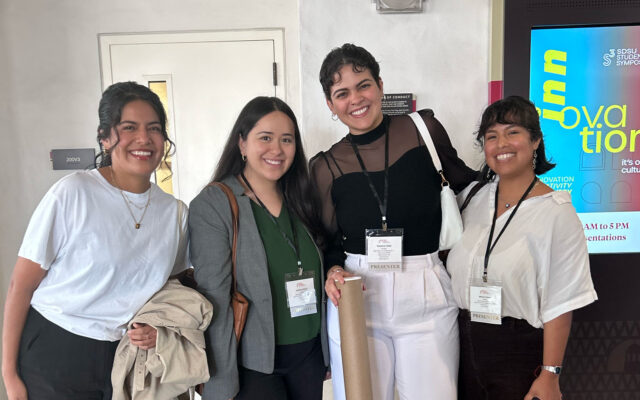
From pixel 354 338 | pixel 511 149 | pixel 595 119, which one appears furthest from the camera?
pixel 595 119

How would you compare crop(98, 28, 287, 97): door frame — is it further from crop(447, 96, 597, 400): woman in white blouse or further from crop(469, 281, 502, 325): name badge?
crop(469, 281, 502, 325): name badge

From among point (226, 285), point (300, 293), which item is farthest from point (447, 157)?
point (226, 285)

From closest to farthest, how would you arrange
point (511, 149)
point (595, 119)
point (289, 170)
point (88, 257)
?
point (88, 257)
point (511, 149)
point (289, 170)
point (595, 119)

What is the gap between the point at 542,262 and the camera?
1.32 metres

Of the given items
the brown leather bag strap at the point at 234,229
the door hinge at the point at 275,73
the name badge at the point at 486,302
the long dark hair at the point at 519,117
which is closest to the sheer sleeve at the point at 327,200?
the brown leather bag strap at the point at 234,229

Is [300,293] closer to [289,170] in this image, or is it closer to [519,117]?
[289,170]

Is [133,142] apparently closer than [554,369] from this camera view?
Yes

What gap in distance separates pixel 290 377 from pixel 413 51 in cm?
181

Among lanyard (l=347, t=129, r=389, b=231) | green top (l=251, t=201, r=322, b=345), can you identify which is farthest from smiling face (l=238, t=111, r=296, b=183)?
lanyard (l=347, t=129, r=389, b=231)

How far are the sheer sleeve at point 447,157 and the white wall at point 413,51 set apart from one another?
674 millimetres

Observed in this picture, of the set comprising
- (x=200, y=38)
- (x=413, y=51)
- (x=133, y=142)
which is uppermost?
(x=200, y=38)

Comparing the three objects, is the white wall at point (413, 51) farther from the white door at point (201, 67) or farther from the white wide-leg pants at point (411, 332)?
the white wide-leg pants at point (411, 332)

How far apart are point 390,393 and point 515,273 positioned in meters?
0.66

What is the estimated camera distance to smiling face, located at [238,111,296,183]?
4.57ft
